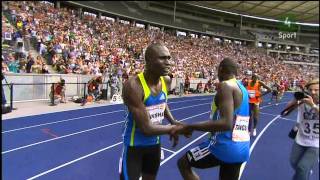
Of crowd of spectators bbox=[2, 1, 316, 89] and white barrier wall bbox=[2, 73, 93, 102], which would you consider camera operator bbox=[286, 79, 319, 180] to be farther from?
crowd of spectators bbox=[2, 1, 316, 89]

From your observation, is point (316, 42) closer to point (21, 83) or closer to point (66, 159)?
point (21, 83)

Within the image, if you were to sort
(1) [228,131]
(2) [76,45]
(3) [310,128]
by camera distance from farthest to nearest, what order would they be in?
1. (2) [76,45]
2. (3) [310,128]
3. (1) [228,131]

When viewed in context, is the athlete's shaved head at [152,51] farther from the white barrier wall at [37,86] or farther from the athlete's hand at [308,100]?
the white barrier wall at [37,86]

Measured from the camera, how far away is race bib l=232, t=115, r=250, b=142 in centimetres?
371

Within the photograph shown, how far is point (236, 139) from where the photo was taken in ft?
12.3

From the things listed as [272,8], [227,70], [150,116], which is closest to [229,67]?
[227,70]

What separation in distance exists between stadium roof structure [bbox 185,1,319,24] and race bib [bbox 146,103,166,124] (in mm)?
50024

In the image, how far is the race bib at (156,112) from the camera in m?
3.50

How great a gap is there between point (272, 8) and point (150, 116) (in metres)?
58.5

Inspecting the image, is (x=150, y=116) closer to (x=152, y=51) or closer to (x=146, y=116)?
(x=146, y=116)

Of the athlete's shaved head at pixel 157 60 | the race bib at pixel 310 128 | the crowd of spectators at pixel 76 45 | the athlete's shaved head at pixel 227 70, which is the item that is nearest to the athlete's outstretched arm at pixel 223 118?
the athlete's shaved head at pixel 227 70

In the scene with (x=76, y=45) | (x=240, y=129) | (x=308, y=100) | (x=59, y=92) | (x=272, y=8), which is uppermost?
(x=272, y=8)

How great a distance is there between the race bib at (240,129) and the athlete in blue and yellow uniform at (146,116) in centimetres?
59

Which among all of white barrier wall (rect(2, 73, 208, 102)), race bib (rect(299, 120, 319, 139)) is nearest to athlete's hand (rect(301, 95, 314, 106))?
race bib (rect(299, 120, 319, 139))
